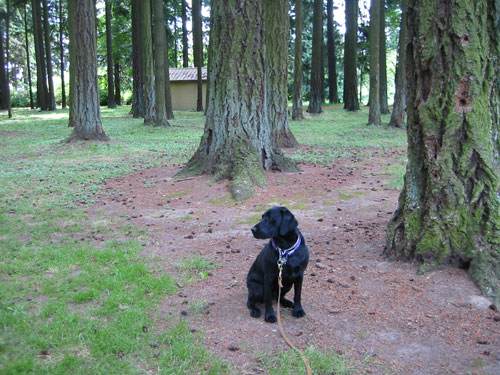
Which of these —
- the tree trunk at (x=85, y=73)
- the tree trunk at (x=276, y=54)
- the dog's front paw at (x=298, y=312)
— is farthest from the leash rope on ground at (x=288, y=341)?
the tree trunk at (x=85, y=73)

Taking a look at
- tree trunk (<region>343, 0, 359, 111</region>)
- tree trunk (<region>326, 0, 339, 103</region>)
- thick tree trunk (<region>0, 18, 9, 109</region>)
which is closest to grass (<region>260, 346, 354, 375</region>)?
tree trunk (<region>343, 0, 359, 111</region>)

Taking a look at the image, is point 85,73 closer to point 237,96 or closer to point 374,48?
point 237,96

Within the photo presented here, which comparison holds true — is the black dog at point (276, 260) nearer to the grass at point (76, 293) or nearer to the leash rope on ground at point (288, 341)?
the leash rope on ground at point (288, 341)

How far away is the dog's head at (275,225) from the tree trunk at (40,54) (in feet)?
101

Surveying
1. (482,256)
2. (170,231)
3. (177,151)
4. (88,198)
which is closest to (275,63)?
(177,151)

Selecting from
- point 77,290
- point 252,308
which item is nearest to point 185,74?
point 77,290

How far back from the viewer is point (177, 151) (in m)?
14.4

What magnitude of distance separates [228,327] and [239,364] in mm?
564

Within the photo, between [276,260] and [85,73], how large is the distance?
45.2ft

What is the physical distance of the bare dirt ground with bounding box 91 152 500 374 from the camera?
3730mm

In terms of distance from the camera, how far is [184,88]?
4072cm

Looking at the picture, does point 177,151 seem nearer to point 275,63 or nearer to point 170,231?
point 275,63

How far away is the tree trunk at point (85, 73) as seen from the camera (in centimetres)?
1568

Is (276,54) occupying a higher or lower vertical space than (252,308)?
higher
